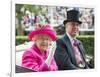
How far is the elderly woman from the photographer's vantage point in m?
1.81

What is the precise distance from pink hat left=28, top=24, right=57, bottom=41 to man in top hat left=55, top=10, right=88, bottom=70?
7cm

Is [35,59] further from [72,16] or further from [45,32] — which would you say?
[72,16]

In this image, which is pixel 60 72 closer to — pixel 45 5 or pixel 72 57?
pixel 72 57

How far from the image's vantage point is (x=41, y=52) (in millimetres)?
1838

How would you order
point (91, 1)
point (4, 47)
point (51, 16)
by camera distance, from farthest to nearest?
1. point (91, 1)
2. point (51, 16)
3. point (4, 47)

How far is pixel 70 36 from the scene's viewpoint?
6.35 ft

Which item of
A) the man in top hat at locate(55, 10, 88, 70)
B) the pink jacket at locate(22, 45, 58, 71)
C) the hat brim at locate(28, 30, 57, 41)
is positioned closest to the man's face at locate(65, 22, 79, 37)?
the man in top hat at locate(55, 10, 88, 70)

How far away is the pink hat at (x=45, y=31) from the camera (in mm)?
1812

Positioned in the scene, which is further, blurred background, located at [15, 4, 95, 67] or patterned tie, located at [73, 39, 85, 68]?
patterned tie, located at [73, 39, 85, 68]

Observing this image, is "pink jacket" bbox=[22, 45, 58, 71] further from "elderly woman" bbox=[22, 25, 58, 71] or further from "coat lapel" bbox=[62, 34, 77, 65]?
"coat lapel" bbox=[62, 34, 77, 65]

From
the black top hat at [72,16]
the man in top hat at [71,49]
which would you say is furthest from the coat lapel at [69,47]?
the black top hat at [72,16]

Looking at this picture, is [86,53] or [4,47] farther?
[86,53]

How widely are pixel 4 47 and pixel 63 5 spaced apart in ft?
1.97
